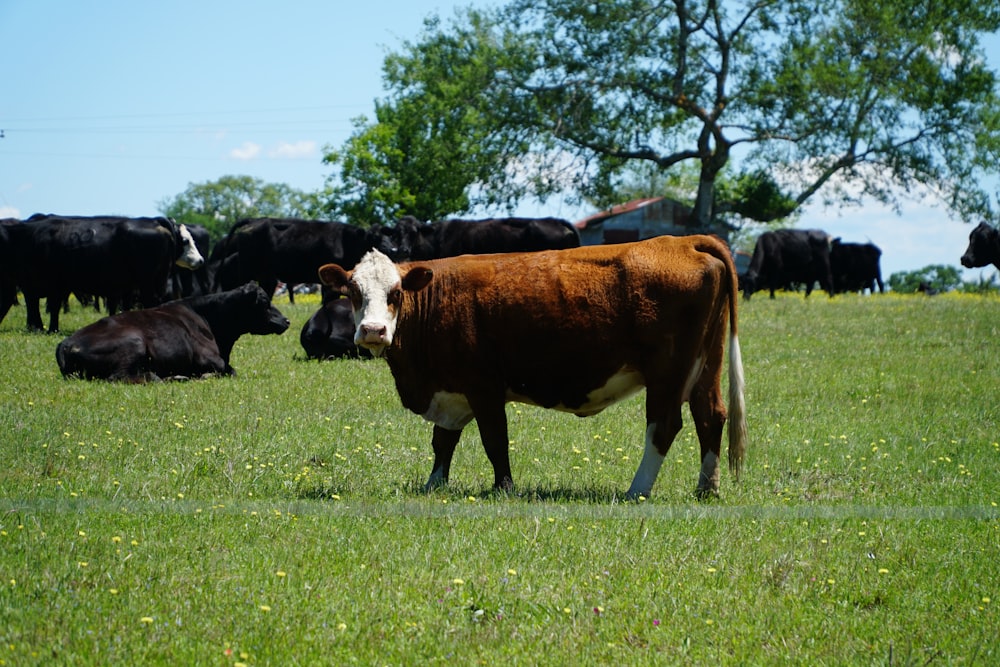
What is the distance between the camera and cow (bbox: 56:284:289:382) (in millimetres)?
16562

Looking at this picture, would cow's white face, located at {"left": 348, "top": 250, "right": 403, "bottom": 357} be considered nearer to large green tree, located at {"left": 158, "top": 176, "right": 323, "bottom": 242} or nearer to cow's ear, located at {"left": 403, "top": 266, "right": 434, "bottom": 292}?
cow's ear, located at {"left": 403, "top": 266, "right": 434, "bottom": 292}

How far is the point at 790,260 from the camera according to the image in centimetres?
4597

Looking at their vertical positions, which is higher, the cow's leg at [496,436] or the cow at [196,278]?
the cow at [196,278]

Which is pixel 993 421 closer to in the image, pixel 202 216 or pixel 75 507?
pixel 75 507

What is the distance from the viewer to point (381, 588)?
20.9 ft

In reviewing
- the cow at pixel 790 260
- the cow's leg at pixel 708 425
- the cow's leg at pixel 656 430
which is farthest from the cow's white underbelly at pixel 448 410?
the cow at pixel 790 260

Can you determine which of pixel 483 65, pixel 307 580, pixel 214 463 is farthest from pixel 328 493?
pixel 483 65

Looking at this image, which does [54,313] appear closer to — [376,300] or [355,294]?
[355,294]

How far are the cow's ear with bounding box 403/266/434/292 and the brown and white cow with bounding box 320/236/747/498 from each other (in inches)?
0.4

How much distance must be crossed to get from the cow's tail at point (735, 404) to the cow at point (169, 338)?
10007 mm

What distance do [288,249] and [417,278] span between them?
21563mm

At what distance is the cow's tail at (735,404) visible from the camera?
941 cm

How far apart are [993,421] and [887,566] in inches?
294

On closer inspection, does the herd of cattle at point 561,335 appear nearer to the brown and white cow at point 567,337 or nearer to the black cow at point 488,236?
the brown and white cow at point 567,337
